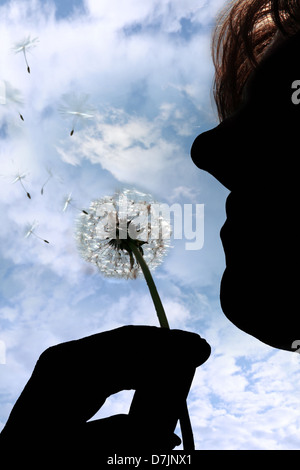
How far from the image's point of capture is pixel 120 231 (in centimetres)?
113

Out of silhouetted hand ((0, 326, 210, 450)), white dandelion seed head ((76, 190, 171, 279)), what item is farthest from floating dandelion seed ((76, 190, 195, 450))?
silhouetted hand ((0, 326, 210, 450))

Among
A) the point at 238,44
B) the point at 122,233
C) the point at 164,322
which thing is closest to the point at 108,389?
the point at 164,322

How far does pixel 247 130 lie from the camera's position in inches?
27.0

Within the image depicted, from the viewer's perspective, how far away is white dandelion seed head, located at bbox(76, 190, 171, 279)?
1124 mm

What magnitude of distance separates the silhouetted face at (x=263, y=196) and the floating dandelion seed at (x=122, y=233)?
16.3 inches

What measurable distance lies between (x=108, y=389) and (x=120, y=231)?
68 cm

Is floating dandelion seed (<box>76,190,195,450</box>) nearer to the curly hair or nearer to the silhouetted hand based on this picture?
the curly hair

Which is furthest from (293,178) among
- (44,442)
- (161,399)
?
(44,442)

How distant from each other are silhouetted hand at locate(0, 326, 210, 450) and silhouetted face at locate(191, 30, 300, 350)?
108mm

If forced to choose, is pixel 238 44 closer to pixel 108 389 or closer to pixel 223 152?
pixel 223 152

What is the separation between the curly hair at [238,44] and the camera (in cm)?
97

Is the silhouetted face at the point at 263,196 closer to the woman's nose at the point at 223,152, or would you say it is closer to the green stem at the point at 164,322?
the woman's nose at the point at 223,152
